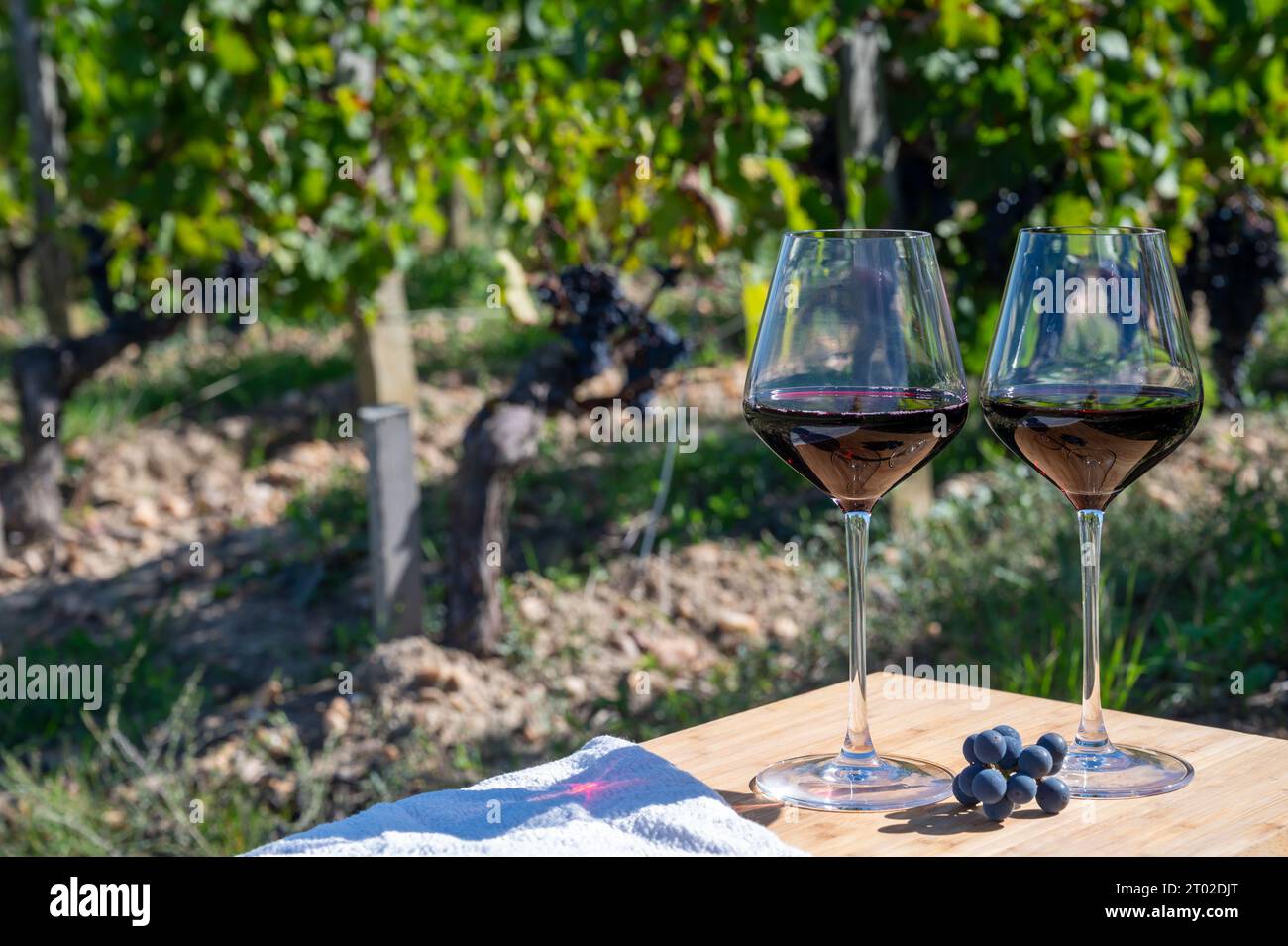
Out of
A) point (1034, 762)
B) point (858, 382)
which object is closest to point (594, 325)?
point (858, 382)

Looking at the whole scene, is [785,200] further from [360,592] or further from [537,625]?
[360,592]

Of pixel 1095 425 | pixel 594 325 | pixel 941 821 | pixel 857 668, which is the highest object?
pixel 594 325

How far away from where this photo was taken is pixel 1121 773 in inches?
48.4

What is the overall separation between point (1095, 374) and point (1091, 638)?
8.9 inches

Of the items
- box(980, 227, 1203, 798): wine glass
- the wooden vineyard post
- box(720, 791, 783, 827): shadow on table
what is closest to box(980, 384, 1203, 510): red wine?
box(980, 227, 1203, 798): wine glass

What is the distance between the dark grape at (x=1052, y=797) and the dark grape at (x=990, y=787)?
3 cm

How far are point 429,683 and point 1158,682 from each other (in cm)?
186

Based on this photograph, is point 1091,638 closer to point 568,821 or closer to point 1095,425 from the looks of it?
point 1095,425

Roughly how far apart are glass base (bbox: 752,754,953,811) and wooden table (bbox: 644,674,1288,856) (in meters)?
0.01

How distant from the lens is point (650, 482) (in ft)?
16.0

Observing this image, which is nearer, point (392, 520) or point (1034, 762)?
point (1034, 762)

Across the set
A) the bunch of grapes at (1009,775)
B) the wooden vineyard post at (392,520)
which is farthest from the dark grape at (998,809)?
the wooden vineyard post at (392,520)
